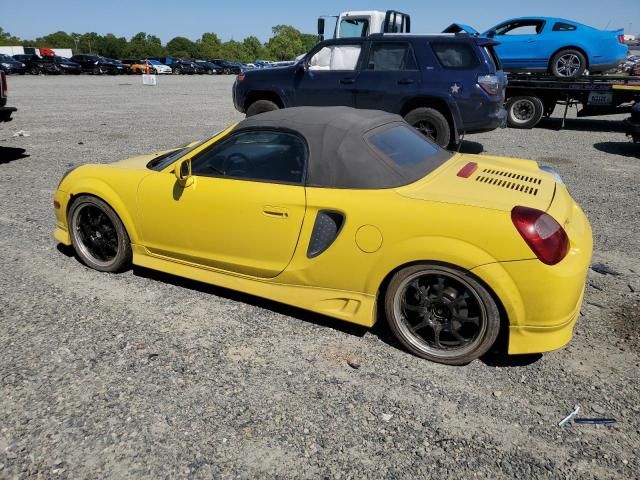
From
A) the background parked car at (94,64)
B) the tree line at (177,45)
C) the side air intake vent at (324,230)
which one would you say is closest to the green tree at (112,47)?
the tree line at (177,45)

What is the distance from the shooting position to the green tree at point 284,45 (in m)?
130

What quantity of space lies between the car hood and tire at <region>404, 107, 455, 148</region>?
479 centimetres

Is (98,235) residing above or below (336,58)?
below

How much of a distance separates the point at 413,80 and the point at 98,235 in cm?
621

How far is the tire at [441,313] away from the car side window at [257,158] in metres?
1.00

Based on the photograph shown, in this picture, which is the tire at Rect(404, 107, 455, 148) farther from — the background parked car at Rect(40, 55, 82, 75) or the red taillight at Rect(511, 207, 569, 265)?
the background parked car at Rect(40, 55, 82, 75)

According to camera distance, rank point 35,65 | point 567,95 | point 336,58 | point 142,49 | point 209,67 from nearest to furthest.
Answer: point 336,58, point 567,95, point 35,65, point 209,67, point 142,49

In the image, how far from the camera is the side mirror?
3.48 meters

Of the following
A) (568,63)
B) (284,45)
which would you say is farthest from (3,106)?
(284,45)

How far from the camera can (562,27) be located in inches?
492

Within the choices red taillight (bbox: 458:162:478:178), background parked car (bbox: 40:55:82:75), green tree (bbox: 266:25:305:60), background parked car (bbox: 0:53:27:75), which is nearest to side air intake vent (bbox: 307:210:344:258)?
red taillight (bbox: 458:162:478:178)

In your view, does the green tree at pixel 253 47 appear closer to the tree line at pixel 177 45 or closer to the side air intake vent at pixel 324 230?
the tree line at pixel 177 45

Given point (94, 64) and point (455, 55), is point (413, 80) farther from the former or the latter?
point (94, 64)

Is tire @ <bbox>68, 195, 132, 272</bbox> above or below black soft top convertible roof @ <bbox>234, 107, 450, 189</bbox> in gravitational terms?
below
